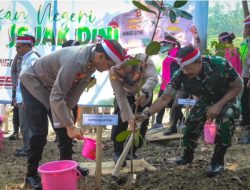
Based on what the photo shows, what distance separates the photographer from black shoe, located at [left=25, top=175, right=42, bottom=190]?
3.52 metres

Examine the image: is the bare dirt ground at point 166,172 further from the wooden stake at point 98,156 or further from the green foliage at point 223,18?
the green foliage at point 223,18

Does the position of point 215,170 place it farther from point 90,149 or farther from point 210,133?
point 210,133

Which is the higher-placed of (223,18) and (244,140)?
(223,18)

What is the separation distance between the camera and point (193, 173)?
3.86 meters

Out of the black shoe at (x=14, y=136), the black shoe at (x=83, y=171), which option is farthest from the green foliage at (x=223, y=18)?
the black shoe at (x=83, y=171)

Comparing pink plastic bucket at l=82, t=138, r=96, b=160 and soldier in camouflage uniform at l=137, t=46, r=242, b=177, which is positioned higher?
soldier in camouflage uniform at l=137, t=46, r=242, b=177

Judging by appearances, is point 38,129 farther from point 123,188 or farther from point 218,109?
point 218,109

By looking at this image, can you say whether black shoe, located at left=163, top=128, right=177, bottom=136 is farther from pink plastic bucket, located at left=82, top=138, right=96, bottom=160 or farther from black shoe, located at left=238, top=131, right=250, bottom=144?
pink plastic bucket, located at left=82, top=138, right=96, bottom=160

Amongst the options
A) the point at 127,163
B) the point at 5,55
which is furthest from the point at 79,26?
the point at 127,163

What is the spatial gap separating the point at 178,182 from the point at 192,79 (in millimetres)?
980

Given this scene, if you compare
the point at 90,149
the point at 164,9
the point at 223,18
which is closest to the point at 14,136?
the point at 90,149

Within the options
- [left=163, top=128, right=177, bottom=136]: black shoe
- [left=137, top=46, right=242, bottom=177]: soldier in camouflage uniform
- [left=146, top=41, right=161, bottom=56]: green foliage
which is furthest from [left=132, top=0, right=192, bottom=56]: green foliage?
[left=163, top=128, right=177, bottom=136]: black shoe

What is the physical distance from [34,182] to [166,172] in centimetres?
Result: 128

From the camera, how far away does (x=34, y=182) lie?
355 centimetres
